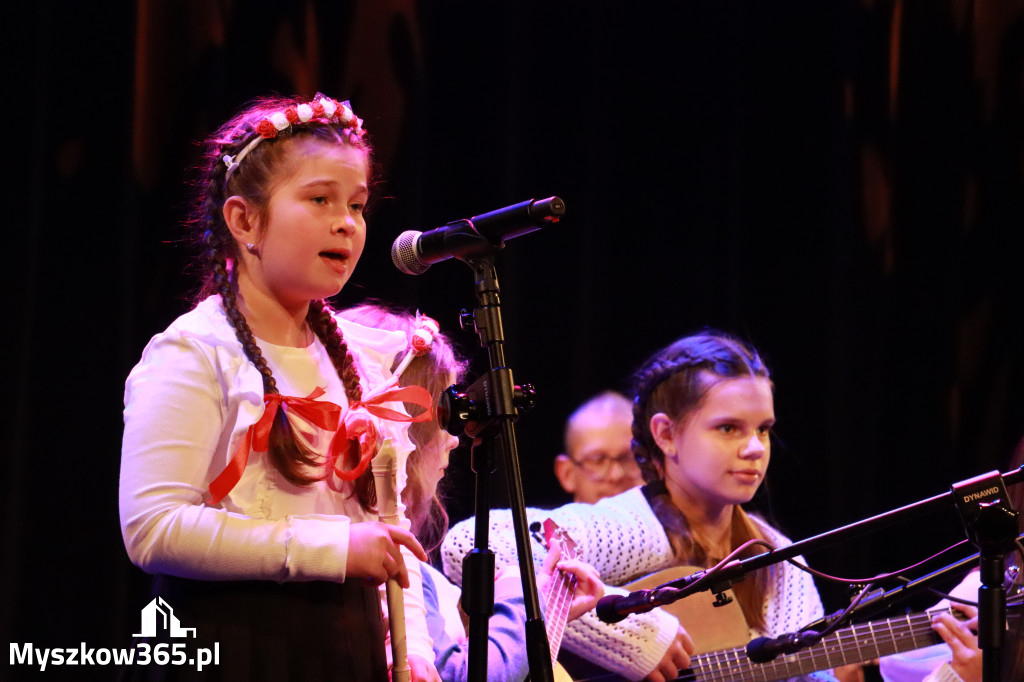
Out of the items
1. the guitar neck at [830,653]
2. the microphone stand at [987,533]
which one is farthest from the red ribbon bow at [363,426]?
the guitar neck at [830,653]

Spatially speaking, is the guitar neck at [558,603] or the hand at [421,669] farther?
the guitar neck at [558,603]

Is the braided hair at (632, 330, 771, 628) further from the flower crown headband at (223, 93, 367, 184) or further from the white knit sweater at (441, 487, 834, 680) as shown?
the flower crown headband at (223, 93, 367, 184)

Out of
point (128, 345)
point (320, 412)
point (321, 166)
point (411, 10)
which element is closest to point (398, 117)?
point (411, 10)

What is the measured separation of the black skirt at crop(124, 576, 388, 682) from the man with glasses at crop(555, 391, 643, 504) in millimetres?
1596

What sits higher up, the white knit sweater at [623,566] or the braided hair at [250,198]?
the braided hair at [250,198]

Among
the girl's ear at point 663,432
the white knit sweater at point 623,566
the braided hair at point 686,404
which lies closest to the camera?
the white knit sweater at point 623,566

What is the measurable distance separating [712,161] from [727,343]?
74cm

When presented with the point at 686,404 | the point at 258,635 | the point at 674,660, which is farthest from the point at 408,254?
the point at 686,404

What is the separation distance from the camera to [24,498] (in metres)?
2.07

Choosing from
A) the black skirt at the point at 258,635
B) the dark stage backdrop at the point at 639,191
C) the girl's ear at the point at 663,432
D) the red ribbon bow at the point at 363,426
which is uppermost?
the dark stage backdrop at the point at 639,191

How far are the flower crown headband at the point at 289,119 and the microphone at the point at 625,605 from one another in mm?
814

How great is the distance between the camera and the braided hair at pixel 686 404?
8.05 ft

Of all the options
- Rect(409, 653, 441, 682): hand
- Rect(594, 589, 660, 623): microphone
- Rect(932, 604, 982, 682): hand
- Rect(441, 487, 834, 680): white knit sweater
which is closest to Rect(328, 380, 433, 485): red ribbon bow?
Rect(409, 653, 441, 682): hand

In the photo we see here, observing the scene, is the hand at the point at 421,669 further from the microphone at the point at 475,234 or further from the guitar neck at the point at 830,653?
the guitar neck at the point at 830,653
